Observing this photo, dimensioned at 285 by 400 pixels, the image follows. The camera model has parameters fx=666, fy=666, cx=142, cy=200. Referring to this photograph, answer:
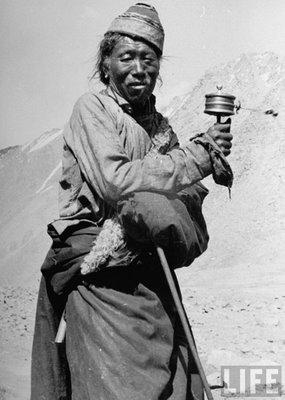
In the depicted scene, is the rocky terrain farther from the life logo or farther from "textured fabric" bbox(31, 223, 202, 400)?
"textured fabric" bbox(31, 223, 202, 400)

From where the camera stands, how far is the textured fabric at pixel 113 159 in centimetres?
197

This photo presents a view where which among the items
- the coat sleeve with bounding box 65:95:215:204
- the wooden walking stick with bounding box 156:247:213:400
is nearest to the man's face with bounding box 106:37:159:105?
the coat sleeve with bounding box 65:95:215:204

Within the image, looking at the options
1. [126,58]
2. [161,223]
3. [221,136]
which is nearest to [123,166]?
[161,223]

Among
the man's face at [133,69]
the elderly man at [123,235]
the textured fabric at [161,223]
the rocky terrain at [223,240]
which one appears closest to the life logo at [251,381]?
the rocky terrain at [223,240]

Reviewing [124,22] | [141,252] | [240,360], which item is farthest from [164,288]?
[240,360]

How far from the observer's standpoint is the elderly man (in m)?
1.98

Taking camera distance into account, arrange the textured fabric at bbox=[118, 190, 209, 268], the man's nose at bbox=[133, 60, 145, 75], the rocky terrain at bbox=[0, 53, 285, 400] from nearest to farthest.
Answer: the textured fabric at bbox=[118, 190, 209, 268] < the man's nose at bbox=[133, 60, 145, 75] < the rocky terrain at bbox=[0, 53, 285, 400]

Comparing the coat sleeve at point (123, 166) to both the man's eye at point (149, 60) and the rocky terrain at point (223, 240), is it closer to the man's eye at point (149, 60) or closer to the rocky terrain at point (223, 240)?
the man's eye at point (149, 60)

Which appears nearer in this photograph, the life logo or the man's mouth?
the man's mouth

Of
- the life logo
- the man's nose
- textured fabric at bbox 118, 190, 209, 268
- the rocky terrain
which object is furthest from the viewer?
the rocky terrain

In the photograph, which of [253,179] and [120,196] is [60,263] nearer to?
[120,196]

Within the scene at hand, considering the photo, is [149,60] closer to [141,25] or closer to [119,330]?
[141,25]

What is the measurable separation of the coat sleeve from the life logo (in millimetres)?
3763

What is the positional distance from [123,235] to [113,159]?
248mm
